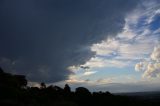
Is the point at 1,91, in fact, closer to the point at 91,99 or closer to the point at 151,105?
the point at 91,99

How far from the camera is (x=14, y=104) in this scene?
7725 cm

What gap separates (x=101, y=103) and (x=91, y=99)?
8103mm

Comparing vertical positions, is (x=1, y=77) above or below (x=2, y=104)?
above

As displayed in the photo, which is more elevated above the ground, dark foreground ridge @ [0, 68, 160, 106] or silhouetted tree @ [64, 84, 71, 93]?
silhouetted tree @ [64, 84, 71, 93]

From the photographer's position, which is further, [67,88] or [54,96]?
[67,88]

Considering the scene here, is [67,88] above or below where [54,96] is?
above

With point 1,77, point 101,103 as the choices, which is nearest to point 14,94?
point 1,77

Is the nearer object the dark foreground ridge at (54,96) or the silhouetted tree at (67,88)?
the dark foreground ridge at (54,96)

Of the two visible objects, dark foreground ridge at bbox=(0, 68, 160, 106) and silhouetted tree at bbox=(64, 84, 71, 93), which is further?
silhouetted tree at bbox=(64, 84, 71, 93)

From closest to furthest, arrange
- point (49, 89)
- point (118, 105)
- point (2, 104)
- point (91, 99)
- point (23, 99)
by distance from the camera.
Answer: point (2, 104), point (23, 99), point (118, 105), point (91, 99), point (49, 89)

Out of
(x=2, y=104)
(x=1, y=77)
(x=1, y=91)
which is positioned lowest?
(x=2, y=104)

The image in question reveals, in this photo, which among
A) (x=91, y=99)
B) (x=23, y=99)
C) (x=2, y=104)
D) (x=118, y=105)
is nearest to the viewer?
(x=2, y=104)

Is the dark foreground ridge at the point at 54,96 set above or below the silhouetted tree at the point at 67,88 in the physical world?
below

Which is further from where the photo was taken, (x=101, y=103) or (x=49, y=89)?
(x=49, y=89)
